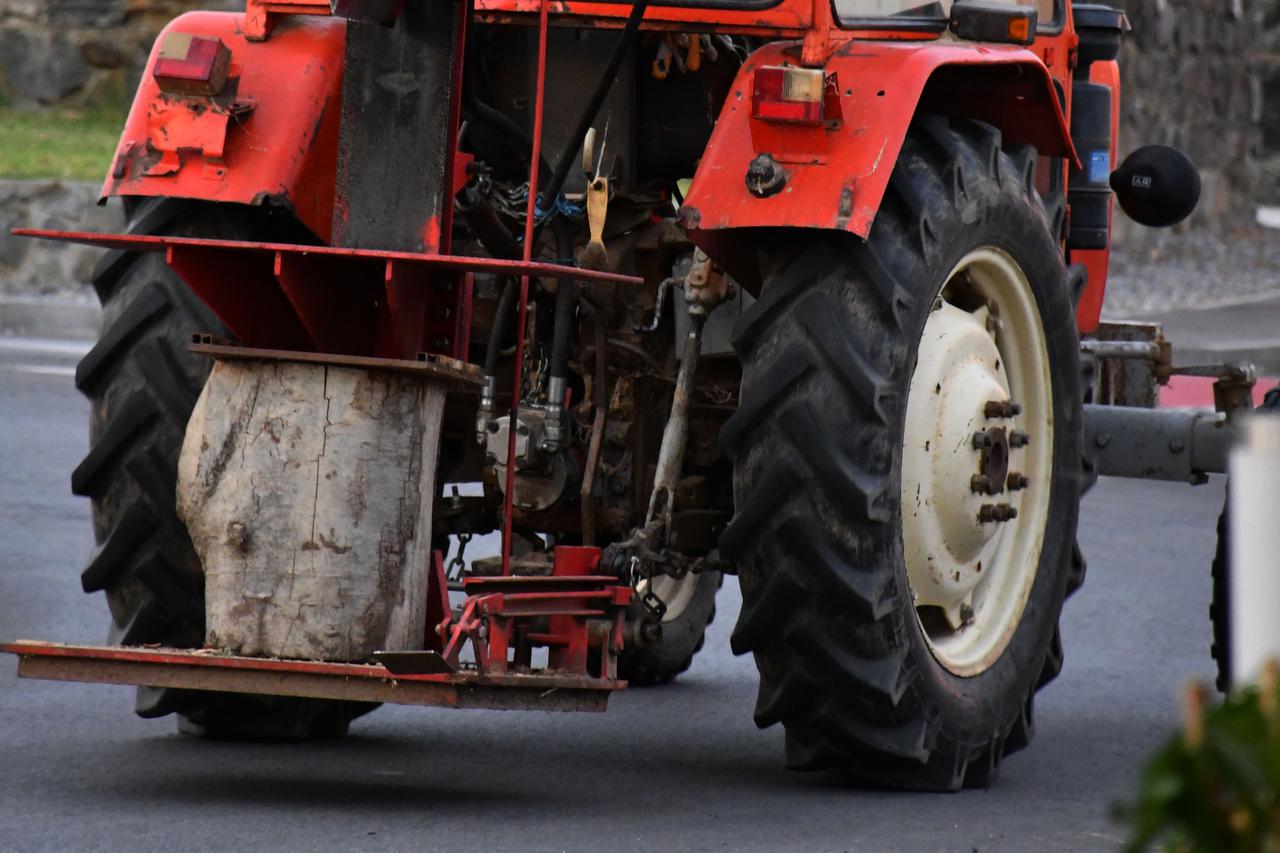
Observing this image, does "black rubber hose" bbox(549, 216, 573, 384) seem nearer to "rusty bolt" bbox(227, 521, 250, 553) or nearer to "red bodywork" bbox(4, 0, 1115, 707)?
"red bodywork" bbox(4, 0, 1115, 707)

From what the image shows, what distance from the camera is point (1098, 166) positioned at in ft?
20.3

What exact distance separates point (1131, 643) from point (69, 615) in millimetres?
3592

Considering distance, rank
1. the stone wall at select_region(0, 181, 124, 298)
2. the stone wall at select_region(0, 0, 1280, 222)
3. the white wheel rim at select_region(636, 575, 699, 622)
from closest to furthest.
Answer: the white wheel rim at select_region(636, 575, 699, 622) → the stone wall at select_region(0, 181, 124, 298) → the stone wall at select_region(0, 0, 1280, 222)

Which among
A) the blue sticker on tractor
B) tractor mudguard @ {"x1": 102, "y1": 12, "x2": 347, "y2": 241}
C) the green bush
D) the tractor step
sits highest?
the blue sticker on tractor

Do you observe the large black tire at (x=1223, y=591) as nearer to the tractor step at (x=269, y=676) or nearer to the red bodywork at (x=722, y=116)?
the red bodywork at (x=722, y=116)

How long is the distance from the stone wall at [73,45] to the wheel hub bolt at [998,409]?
587 inches

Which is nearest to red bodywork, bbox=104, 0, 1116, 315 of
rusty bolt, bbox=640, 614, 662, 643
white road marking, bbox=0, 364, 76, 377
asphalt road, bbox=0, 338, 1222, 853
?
rusty bolt, bbox=640, 614, 662, 643

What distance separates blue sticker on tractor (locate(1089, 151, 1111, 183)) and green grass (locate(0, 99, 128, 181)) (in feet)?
35.4

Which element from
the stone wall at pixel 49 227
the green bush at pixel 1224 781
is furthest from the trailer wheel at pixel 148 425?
the stone wall at pixel 49 227

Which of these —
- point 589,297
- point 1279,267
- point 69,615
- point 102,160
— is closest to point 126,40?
point 102,160

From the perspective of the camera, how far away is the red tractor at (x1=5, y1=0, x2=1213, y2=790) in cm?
431

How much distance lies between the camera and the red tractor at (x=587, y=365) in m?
4.31

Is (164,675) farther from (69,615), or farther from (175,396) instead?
(69,615)

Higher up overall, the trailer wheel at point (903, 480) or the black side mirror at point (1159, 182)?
the black side mirror at point (1159, 182)
